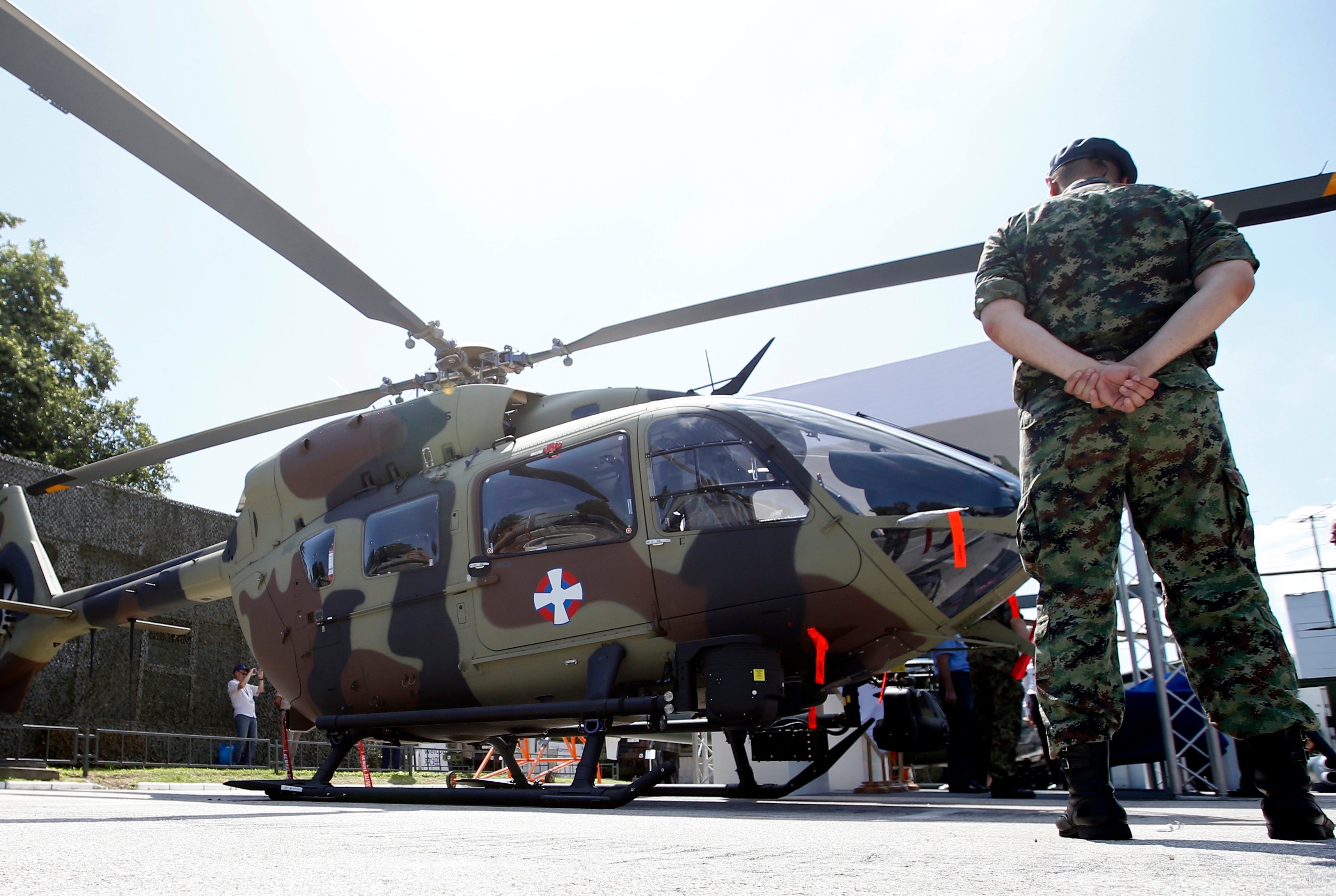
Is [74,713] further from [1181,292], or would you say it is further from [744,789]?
[1181,292]

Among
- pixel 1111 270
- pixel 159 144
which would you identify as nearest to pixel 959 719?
pixel 1111 270

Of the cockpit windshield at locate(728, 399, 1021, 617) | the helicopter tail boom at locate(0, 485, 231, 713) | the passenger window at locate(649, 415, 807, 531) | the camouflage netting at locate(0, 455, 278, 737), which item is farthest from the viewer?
the camouflage netting at locate(0, 455, 278, 737)

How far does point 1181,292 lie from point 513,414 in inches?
168

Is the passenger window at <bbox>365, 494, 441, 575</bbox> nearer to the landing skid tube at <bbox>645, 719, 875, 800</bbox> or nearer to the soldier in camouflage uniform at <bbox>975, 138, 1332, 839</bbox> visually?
the landing skid tube at <bbox>645, 719, 875, 800</bbox>

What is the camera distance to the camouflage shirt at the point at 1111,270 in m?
2.41

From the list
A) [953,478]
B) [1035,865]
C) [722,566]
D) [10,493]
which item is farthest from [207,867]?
[10,493]

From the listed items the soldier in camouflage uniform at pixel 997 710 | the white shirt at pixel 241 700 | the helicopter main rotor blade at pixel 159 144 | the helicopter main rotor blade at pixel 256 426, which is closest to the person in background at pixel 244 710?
the white shirt at pixel 241 700

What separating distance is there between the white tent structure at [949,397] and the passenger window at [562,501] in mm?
4106

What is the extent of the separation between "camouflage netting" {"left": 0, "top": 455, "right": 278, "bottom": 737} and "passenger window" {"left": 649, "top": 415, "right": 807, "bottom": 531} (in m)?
9.88

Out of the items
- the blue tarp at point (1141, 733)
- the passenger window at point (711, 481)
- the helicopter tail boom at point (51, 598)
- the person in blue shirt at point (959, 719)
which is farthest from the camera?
the helicopter tail boom at point (51, 598)

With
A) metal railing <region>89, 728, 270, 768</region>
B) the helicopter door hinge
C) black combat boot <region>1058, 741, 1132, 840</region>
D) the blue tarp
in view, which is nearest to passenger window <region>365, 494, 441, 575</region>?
the helicopter door hinge

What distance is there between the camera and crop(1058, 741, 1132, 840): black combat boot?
78.5 inches

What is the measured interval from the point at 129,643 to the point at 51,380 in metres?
9.90

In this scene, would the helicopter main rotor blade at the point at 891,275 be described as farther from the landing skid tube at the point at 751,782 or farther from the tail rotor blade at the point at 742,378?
the landing skid tube at the point at 751,782
